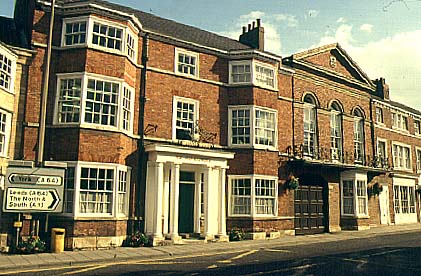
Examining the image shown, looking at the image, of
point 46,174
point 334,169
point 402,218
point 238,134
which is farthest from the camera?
point 402,218

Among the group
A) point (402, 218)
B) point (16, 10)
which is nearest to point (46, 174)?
point (16, 10)

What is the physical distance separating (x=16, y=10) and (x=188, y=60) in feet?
30.9

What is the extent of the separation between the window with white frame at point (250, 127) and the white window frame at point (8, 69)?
10.5 meters

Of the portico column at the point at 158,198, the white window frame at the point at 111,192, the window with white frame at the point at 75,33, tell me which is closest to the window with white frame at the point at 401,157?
the portico column at the point at 158,198

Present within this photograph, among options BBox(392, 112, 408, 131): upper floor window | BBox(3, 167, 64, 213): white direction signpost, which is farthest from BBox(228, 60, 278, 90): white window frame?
BBox(392, 112, 408, 131): upper floor window

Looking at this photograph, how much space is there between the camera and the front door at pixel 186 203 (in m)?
19.1

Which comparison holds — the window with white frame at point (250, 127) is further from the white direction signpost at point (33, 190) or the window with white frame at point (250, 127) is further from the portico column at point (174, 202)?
the white direction signpost at point (33, 190)

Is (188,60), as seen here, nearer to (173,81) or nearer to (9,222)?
(173,81)

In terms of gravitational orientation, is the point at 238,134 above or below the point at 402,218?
above

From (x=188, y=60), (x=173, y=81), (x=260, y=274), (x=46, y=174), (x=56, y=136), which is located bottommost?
(x=260, y=274)

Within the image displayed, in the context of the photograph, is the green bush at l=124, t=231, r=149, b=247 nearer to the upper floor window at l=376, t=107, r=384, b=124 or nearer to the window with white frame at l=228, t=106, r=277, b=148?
the window with white frame at l=228, t=106, r=277, b=148

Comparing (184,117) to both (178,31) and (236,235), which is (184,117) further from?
(236,235)

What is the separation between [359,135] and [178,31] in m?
14.8

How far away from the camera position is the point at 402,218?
3056 cm
